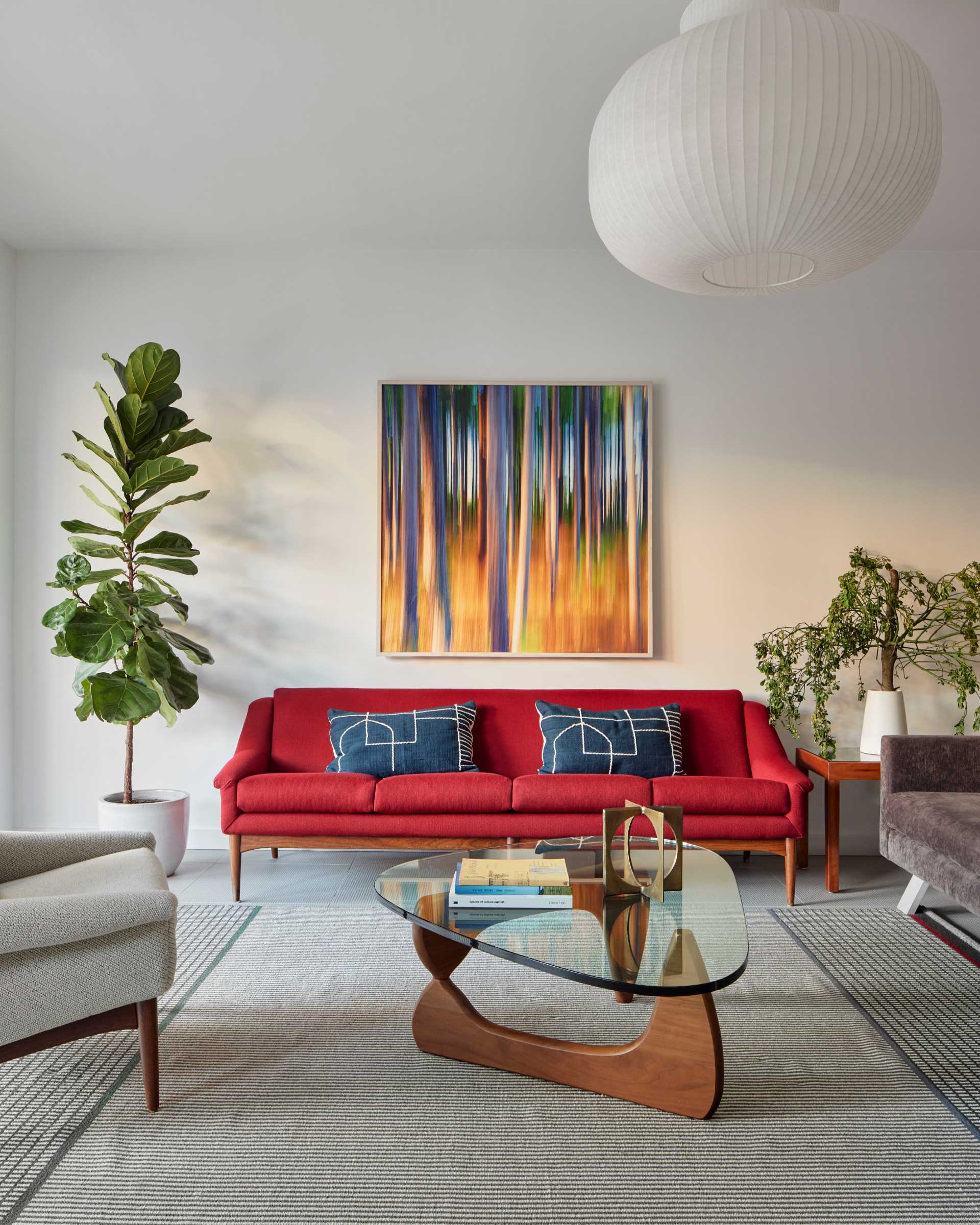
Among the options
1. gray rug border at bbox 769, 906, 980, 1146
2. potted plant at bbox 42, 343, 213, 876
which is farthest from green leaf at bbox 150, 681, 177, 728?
gray rug border at bbox 769, 906, 980, 1146

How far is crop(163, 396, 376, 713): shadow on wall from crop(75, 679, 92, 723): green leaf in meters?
0.76

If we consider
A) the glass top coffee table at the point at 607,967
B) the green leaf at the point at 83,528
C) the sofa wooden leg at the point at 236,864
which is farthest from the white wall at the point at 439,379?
the glass top coffee table at the point at 607,967

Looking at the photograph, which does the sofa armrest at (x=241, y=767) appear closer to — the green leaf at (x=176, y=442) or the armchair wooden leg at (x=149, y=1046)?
the green leaf at (x=176, y=442)

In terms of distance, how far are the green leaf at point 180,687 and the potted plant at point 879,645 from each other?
2598 millimetres

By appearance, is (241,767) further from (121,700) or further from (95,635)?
(95,635)

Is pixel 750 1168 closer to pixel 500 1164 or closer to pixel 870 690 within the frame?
pixel 500 1164

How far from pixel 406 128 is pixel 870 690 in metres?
3.25

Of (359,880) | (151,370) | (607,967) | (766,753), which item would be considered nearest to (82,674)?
(151,370)

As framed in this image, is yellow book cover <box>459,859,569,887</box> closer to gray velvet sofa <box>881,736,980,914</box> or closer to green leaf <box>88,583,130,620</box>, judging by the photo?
gray velvet sofa <box>881,736,980,914</box>

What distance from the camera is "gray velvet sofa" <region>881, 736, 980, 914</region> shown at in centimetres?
294

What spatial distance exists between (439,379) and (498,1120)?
3383 mm

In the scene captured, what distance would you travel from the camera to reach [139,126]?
3.35 meters

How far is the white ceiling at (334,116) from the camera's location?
8.99 feet

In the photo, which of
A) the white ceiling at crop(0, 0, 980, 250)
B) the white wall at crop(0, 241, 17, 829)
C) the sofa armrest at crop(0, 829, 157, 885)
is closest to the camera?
A: the sofa armrest at crop(0, 829, 157, 885)
